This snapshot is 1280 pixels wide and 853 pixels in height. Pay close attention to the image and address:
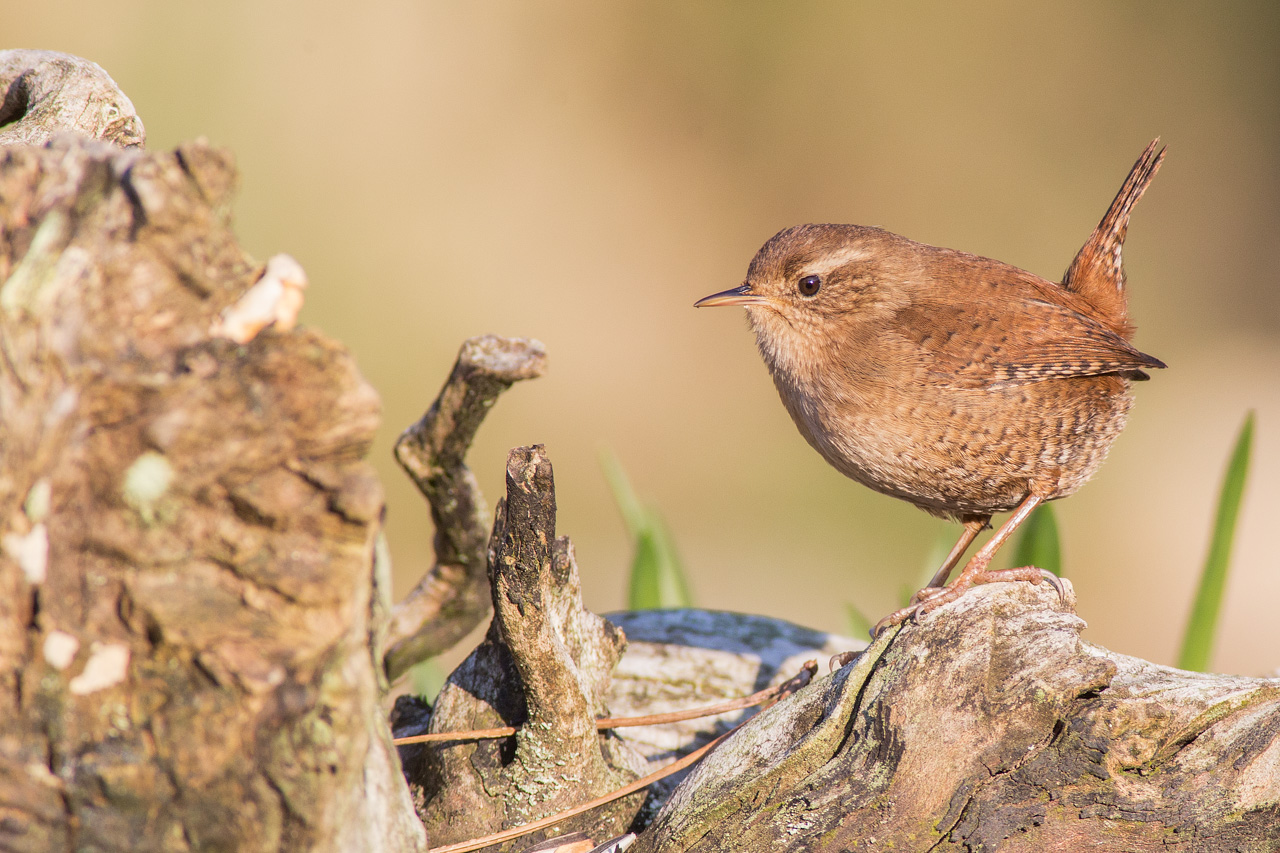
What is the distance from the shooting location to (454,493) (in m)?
2.68

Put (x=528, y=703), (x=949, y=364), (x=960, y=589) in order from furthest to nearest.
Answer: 1. (x=949, y=364)
2. (x=960, y=589)
3. (x=528, y=703)

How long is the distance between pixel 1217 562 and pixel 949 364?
141 centimetres

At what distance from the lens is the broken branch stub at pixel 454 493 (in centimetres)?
229

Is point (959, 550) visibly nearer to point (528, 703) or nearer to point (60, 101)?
point (528, 703)

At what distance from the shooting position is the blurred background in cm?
589

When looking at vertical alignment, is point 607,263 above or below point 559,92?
below

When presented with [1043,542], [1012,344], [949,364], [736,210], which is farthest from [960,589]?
[736,210]

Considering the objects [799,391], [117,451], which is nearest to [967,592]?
[799,391]

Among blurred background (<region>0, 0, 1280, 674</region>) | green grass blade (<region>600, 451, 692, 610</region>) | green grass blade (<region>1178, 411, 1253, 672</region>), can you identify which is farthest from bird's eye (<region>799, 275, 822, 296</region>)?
blurred background (<region>0, 0, 1280, 674</region>)

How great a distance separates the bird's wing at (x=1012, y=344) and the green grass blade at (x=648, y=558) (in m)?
1.37

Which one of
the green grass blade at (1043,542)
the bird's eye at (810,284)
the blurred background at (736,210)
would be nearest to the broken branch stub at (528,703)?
the bird's eye at (810,284)

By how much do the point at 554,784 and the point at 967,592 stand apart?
954 millimetres

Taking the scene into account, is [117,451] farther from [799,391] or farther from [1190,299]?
[1190,299]

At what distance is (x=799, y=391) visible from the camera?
9.04 ft
